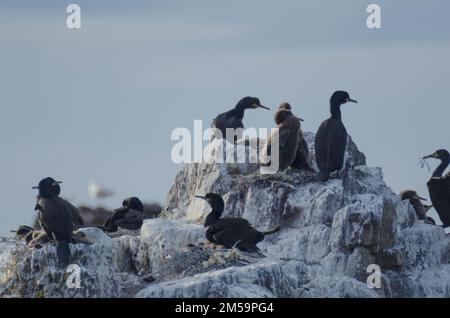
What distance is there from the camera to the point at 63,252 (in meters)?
44.9

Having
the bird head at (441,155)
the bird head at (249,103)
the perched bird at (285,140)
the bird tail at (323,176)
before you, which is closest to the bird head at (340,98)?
the perched bird at (285,140)

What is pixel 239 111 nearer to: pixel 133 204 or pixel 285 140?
pixel 133 204

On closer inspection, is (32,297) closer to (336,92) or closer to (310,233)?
(310,233)

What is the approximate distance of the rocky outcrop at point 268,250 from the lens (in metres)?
44.5

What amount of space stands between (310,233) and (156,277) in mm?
2923

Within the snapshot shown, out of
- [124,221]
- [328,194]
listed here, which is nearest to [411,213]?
[328,194]

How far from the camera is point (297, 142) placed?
48719 millimetres

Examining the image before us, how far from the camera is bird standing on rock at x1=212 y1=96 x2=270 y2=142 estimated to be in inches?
2066

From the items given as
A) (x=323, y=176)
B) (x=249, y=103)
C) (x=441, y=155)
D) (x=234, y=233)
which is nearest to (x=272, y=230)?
(x=234, y=233)

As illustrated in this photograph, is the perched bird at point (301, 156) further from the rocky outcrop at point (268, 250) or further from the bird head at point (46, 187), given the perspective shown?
the bird head at point (46, 187)

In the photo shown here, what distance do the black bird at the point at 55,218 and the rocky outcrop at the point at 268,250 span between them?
17 cm
